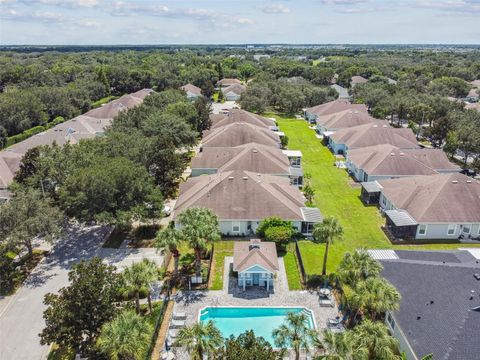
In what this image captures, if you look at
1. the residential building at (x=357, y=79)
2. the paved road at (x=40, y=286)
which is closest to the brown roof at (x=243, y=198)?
the paved road at (x=40, y=286)

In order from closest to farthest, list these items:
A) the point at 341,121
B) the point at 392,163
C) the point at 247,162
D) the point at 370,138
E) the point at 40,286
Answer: the point at 40,286 → the point at 247,162 → the point at 392,163 → the point at 370,138 → the point at 341,121

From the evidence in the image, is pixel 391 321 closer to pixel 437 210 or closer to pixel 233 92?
pixel 437 210

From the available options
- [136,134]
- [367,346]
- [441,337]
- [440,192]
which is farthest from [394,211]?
[136,134]

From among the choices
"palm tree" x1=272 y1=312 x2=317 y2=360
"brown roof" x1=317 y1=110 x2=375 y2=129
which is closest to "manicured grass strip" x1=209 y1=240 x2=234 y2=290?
"palm tree" x1=272 y1=312 x2=317 y2=360

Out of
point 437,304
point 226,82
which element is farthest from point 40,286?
point 226,82


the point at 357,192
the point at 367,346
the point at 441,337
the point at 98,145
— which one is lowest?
the point at 357,192

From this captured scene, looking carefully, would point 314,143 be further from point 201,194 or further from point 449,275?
point 449,275

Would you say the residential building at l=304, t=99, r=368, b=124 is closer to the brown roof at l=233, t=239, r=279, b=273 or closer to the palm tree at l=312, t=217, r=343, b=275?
the brown roof at l=233, t=239, r=279, b=273
